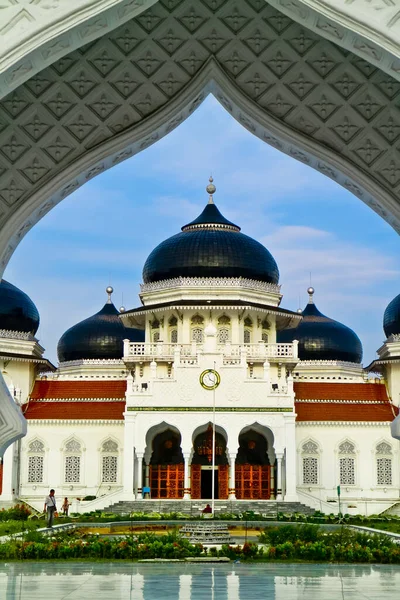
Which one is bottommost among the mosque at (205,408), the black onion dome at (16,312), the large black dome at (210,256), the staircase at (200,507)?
the staircase at (200,507)

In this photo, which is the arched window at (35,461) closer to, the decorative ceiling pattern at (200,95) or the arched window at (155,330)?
the arched window at (155,330)

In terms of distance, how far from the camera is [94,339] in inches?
1300

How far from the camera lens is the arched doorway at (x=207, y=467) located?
2512 centimetres

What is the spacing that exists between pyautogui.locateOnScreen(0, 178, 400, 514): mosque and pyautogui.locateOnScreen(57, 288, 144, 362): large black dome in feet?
10.0

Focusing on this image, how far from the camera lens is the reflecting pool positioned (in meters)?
6.07

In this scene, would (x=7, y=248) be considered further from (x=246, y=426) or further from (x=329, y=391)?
(x=329, y=391)

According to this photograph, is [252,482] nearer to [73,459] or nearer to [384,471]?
[384,471]

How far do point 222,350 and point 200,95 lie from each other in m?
21.2

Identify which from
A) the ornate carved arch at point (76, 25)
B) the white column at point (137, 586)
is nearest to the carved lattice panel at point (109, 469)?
the white column at point (137, 586)

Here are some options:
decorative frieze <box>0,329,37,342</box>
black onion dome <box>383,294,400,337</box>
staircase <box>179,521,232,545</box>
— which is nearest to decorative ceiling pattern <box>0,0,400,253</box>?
staircase <box>179,521,232,545</box>

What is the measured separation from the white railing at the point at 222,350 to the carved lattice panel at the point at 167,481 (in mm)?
3038

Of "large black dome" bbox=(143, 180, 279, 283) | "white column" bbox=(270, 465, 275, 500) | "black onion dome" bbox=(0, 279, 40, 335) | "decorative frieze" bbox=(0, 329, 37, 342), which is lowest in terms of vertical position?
"white column" bbox=(270, 465, 275, 500)

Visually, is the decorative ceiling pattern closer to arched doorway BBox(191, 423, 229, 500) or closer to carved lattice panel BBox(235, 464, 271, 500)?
arched doorway BBox(191, 423, 229, 500)

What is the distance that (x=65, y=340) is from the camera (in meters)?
33.5
